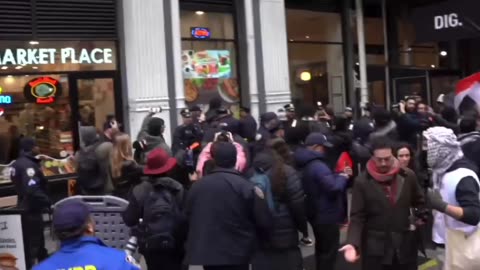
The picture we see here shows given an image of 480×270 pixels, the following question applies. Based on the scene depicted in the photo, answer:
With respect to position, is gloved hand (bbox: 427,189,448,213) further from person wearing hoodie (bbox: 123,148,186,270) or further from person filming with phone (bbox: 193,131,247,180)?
person filming with phone (bbox: 193,131,247,180)

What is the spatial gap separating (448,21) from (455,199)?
6.95 metres

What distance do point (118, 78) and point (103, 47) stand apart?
0.67 meters

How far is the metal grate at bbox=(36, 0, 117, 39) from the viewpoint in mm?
12930

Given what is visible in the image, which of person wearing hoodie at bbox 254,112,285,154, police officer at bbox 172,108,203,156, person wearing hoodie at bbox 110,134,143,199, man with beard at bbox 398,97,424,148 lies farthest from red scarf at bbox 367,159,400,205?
police officer at bbox 172,108,203,156

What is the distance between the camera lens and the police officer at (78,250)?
3.45m

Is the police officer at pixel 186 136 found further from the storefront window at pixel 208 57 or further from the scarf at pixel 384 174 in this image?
the scarf at pixel 384 174

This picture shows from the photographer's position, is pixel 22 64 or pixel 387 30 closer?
pixel 22 64

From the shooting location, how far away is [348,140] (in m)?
9.76

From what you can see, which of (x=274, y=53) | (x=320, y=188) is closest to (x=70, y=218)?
(x=320, y=188)

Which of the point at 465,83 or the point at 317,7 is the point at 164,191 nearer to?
the point at 465,83

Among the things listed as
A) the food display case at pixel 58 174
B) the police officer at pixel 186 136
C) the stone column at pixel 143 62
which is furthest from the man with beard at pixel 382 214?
the stone column at pixel 143 62

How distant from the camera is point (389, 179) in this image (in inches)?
217

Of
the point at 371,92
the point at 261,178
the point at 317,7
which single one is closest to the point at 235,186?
the point at 261,178

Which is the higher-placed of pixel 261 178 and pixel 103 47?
pixel 103 47
